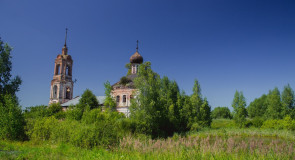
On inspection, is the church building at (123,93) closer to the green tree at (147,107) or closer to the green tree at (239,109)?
the green tree at (147,107)

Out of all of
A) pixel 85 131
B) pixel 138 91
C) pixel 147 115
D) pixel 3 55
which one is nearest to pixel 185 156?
pixel 85 131

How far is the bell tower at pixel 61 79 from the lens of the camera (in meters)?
42.1

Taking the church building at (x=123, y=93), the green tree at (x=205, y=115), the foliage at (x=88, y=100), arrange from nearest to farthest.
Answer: the green tree at (x=205, y=115) < the foliage at (x=88, y=100) < the church building at (x=123, y=93)

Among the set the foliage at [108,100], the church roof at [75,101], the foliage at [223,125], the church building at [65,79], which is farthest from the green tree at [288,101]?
the church roof at [75,101]

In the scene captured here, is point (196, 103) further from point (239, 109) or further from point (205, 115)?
point (239, 109)

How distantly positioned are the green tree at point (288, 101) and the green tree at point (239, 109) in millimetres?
9693

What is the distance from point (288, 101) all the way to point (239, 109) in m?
12.0

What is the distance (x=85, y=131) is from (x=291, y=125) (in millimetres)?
25085

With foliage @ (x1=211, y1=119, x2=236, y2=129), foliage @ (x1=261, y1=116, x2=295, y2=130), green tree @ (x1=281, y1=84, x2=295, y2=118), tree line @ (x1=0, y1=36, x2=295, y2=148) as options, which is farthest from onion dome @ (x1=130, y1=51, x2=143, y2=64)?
green tree @ (x1=281, y1=84, x2=295, y2=118)

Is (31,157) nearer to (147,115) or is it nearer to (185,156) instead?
(185,156)

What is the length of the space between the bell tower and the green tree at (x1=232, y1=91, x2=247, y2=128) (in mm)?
32458

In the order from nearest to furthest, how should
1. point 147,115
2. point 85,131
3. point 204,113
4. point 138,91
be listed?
point 85,131, point 147,115, point 138,91, point 204,113

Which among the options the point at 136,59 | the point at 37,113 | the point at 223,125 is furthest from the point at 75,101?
the point at 223,125

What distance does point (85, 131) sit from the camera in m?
10.2
